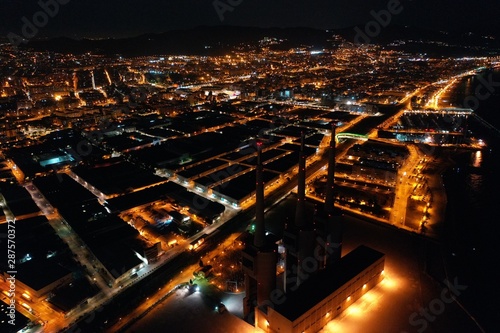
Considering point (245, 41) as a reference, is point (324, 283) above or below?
below

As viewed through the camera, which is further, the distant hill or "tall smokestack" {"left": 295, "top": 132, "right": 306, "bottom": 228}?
the distant hill

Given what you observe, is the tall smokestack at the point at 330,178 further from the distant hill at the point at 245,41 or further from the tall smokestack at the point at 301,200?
the distant hill at the point at 245,41

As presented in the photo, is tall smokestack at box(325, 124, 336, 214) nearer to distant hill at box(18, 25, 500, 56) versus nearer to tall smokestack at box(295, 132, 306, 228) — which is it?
tall smokestack at box(295, 132, 306, 228)

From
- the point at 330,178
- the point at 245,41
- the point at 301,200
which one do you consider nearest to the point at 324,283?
the point at 301,200

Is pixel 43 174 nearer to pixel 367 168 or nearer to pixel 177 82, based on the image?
pixel 367 168

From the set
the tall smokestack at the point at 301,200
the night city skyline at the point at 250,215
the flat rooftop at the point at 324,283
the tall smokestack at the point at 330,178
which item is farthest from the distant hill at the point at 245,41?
the flat rooftop at the point at 324,283

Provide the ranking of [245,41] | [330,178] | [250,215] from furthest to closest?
[245,41]
[250,215]
[330,178]

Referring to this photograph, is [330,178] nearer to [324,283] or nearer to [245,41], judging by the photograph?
[324,283]

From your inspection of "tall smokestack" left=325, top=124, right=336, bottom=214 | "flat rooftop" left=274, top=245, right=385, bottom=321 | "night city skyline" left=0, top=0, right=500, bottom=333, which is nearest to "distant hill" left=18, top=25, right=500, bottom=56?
"night city skyline" left=0, top=0, right=500, bottom=333

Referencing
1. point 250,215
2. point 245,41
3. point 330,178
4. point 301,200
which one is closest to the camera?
point 301,200
